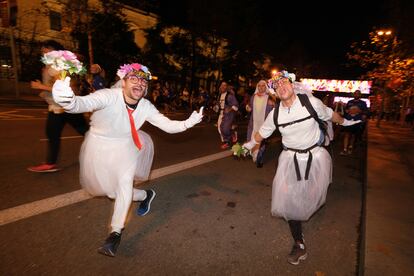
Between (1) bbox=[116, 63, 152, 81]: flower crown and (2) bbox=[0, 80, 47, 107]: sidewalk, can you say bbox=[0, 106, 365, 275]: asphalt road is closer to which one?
(1) bbox=[116, 63, 152, 81]: flower crown

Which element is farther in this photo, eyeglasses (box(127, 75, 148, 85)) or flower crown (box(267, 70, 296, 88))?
flower crown (box(267, 70, 296, 88))

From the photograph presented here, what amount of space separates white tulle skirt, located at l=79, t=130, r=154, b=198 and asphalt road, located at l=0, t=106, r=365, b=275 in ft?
2.06

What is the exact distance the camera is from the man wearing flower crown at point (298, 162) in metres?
3.43

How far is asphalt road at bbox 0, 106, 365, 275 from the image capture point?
2996 mm

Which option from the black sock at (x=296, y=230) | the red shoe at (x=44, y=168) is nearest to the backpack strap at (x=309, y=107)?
the black sock at (x=296, y=230)

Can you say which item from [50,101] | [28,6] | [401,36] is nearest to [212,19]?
[28,6]

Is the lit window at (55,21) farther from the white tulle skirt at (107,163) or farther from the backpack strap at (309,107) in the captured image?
the backpack strap at (309,107)

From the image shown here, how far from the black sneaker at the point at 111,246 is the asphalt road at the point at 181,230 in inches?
2.9

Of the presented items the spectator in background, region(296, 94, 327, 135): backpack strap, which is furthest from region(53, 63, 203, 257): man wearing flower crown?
the spectator in background

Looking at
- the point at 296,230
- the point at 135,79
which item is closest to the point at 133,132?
the point at 135,79

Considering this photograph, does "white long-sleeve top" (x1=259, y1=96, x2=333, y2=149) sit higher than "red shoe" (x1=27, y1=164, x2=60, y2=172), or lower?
higher

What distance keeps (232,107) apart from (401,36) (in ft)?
19.2

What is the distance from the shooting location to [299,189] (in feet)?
11.3

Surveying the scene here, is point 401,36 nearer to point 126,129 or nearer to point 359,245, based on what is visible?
point 359,245
